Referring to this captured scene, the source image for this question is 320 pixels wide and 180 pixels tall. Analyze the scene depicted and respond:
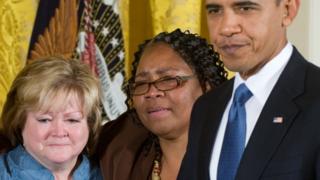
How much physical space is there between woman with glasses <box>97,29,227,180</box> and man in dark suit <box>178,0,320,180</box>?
1.93ft

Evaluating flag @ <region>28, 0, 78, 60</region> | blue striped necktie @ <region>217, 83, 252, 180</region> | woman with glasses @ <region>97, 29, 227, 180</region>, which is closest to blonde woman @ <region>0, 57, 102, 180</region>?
woman with glasses @ <region>97, 29, 227, 180</region>

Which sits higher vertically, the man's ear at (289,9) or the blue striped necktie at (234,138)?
the man's ear at (289,9)

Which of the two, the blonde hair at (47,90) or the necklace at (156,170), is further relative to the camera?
the necklace at (156,170)

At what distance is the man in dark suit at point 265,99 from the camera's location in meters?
1.17

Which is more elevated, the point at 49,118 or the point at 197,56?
the point at 197,56

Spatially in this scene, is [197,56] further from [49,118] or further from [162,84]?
[49,118]

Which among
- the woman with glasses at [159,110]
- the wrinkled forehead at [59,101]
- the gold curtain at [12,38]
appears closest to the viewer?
the wrinkled forehead at [59,101]

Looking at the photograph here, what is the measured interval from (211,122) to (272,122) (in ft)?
0.75

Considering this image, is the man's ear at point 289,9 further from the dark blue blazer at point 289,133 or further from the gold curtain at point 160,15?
the gold curtain at point 160,15

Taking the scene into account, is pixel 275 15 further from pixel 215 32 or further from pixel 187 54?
pixel 187 54

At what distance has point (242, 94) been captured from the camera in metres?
1.34

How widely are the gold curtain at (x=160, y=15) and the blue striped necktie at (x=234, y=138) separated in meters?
1.30

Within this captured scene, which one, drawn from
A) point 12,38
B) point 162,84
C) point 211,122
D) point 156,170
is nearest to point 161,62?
point 162,84

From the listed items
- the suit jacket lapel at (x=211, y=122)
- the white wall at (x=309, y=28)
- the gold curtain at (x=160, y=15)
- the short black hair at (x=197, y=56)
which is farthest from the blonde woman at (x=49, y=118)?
the white wall at (x=309, y=28)
